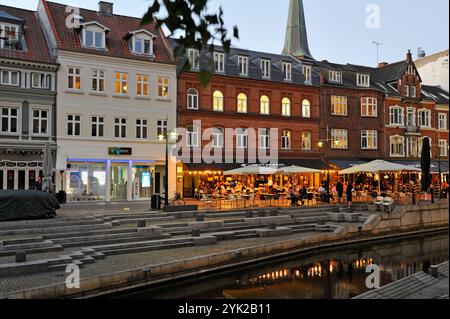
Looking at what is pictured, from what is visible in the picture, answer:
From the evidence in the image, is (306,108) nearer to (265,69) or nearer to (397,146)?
(265,69)

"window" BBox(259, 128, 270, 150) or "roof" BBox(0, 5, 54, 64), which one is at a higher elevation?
"roof" BBox(0, 5, 54, 64)

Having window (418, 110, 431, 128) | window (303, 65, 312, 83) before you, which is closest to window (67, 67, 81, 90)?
window (303, 65, 312, 83)

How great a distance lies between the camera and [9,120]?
2814 cm

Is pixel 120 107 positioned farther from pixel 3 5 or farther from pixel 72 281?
pixel 72 281

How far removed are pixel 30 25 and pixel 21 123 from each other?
757 centimetres

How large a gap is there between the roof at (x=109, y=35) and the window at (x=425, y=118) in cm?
2663

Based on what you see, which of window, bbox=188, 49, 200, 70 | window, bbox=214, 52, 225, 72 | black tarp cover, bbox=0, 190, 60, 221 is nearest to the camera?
window, bbox=188, 49, 200, 70

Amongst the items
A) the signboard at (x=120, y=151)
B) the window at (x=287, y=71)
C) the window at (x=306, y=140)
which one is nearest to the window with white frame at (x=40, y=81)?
the signboard at (x=120, y=151)

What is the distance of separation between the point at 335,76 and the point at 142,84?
17957mm

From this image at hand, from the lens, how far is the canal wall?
448 inches

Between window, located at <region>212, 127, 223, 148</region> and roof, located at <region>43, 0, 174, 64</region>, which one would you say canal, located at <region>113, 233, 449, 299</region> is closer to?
window, located at <region>212, 127, 223, 148</region>
